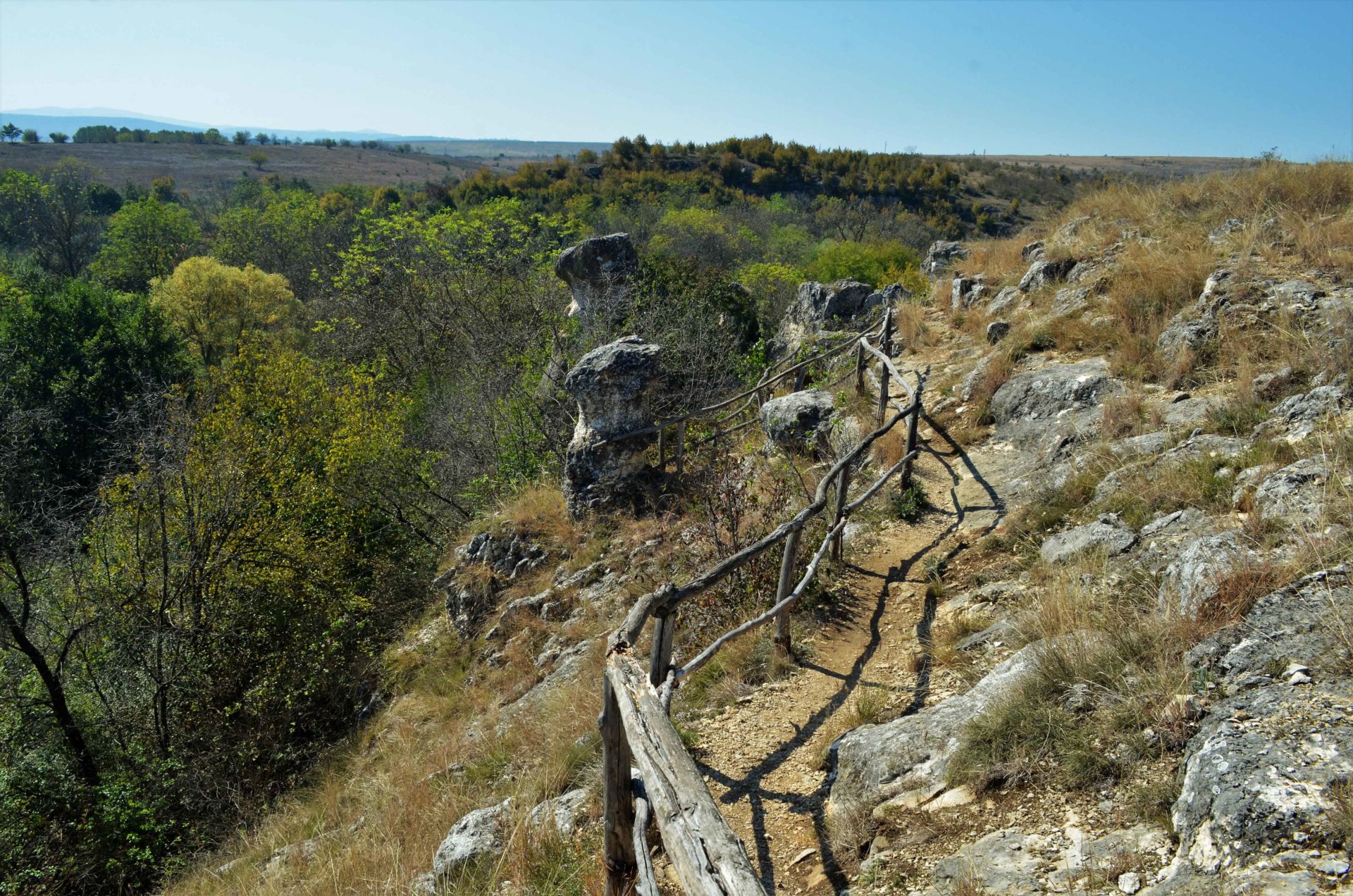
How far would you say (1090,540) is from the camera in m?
5.65

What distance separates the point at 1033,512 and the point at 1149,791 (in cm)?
385

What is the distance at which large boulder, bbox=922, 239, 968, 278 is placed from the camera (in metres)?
20.4

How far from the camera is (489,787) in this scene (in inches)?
233

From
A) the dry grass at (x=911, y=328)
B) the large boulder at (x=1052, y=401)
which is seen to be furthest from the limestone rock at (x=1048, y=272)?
the large boulder at (x=1052, y=401)

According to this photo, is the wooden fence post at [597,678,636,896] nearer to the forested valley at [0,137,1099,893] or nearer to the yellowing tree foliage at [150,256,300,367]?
the forested valley at [0,137,1099,893]

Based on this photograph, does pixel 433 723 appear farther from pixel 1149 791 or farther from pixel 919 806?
pixel 1149 791

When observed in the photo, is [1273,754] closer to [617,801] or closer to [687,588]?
[617,801]

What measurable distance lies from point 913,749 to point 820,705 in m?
1.12

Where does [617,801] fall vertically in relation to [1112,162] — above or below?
below

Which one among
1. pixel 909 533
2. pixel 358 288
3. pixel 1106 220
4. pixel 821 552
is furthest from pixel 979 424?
pixel 358 288

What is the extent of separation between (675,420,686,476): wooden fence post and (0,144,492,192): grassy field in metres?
79.6

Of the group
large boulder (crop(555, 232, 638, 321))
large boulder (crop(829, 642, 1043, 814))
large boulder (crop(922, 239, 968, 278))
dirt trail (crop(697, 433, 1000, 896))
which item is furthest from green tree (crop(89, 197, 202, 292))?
large boulder (crop(829, 642, 1043, 814))

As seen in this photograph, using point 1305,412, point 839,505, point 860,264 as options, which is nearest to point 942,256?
point 860,264

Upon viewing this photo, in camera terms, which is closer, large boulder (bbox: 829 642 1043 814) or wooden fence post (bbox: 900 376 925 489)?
large boulder (bbox: 829 642 1043 814)
